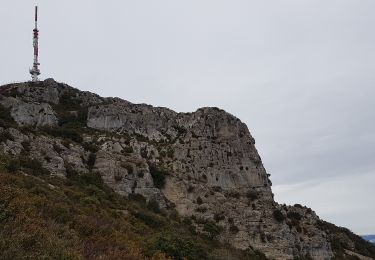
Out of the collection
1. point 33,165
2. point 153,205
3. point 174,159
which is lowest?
point 153,205

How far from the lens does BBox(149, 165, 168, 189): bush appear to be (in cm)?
4312

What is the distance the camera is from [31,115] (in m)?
55.8

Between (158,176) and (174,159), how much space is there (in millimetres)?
8960

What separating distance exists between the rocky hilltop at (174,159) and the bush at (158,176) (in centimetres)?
12

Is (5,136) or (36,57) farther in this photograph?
(36,57)

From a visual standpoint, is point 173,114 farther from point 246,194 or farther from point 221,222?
point 221,222

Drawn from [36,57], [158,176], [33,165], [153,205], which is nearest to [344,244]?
[158,176]

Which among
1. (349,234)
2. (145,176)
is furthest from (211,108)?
(349,234)

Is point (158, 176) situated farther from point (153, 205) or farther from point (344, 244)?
point (344, 244)

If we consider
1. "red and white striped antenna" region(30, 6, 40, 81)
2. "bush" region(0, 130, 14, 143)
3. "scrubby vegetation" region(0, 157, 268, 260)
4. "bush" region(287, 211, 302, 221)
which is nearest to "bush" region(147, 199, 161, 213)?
"bush" region(0, 130, 14, 143)

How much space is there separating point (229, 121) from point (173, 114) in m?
9.65

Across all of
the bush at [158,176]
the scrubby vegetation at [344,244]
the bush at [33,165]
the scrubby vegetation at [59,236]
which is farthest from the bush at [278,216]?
the scrubby vegetation at [59,236]

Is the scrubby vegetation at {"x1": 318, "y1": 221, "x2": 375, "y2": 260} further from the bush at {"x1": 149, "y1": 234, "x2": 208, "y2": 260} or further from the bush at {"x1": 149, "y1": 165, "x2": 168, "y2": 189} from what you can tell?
the bush at {"x1": 149, "y1": 234, "x2": 208, "y2": 260}

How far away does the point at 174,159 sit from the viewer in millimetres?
52500
